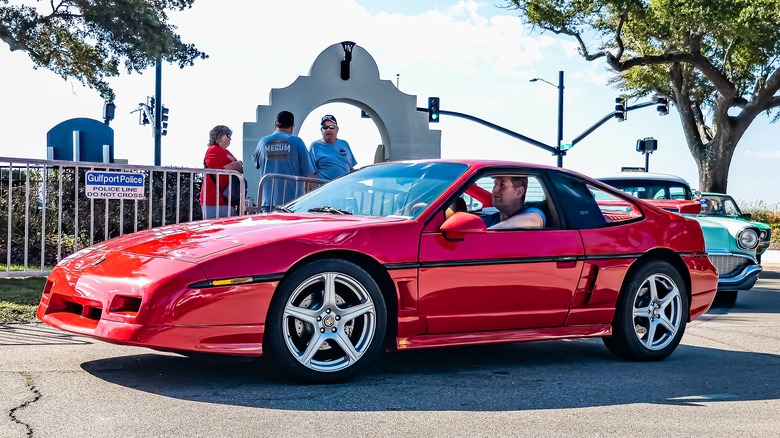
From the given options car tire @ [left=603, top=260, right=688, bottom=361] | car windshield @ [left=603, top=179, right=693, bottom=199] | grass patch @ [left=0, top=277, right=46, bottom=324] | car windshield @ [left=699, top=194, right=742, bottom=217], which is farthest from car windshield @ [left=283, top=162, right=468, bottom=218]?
car windshield @ [left=699, top=194, right=742, bottom=217]

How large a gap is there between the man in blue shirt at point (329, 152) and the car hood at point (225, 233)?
5.23 m

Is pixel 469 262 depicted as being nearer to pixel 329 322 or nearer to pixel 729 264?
pixel 329 322

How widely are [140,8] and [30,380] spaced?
1957 centimetres

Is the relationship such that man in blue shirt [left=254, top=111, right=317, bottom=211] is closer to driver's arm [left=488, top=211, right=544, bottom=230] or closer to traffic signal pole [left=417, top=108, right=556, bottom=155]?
driver's arm [left=488, top=211, right=544, bottom=230]

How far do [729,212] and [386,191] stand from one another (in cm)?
883

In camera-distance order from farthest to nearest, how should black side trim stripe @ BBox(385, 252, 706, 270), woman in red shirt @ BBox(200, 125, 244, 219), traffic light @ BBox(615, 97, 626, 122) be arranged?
1. traffic light @ BBox(615, 97, 626, 122)
2. woman in red shirt @ BBox(200, 125, 244, 219)
3. black side trim stripe @ BBox(385, 252, 706, 270)

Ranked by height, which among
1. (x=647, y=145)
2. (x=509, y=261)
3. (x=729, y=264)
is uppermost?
(x=647, y=145)

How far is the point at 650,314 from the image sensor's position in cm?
703

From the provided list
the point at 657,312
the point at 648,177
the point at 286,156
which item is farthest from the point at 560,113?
the point at 657,312

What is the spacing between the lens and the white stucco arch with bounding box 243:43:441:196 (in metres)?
19.7

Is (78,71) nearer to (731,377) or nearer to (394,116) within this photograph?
(394,116)

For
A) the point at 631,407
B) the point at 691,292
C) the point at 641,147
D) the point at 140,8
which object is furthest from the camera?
the point at 641,147

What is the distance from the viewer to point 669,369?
6680mm

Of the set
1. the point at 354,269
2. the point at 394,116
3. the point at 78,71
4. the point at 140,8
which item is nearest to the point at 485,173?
the point at 354,269
